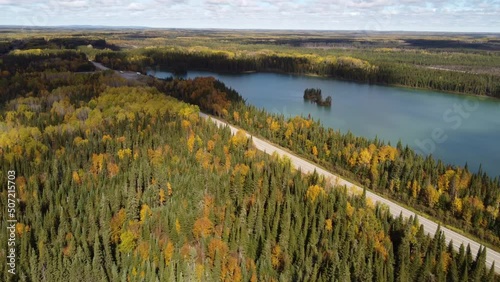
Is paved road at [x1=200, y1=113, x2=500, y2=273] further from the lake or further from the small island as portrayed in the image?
the small island

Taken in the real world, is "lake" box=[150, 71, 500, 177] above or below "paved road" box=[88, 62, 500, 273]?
above

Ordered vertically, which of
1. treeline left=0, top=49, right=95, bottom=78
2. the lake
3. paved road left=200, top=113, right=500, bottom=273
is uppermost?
treeline left=0, top=49, right=95, bottom=78

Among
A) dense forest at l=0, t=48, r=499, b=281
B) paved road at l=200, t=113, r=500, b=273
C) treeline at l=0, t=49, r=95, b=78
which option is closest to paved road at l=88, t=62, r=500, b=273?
paved road at l=200, t=113, r=500, b=273

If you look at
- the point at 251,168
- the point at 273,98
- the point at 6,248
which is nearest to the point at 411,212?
the point at 251,168

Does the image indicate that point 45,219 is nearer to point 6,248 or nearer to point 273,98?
point 6,248

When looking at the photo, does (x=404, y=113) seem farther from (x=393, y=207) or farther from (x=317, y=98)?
(x=393, y=207)

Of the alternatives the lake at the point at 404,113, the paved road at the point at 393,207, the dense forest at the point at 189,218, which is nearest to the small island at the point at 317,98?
the lake at the point at 404,113
